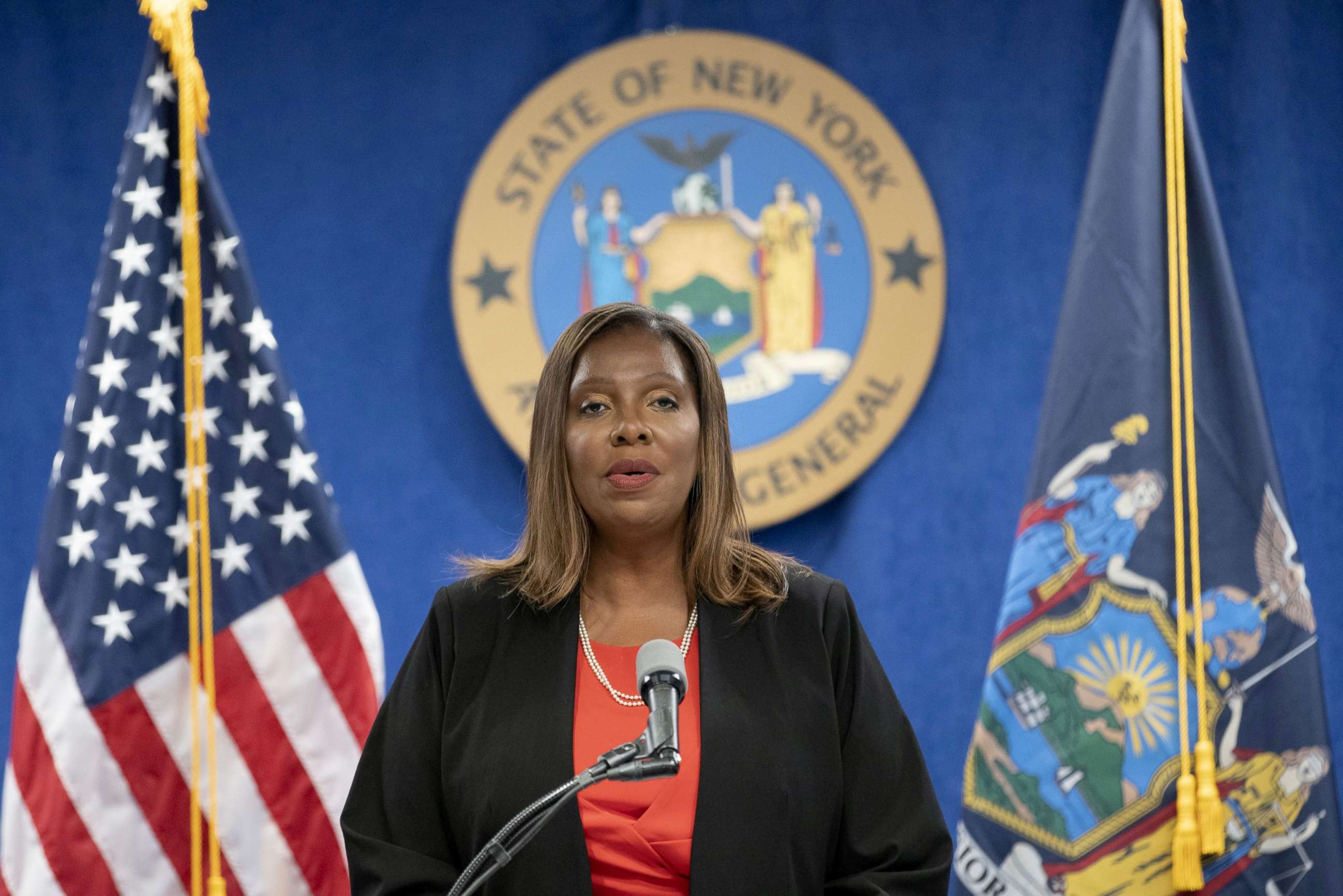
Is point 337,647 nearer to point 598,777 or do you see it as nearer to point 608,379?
point 608,379

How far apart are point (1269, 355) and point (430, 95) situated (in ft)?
6.13

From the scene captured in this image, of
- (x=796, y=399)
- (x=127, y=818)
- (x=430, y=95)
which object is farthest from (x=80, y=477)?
(x=796, y=399)

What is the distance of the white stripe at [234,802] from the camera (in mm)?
2389

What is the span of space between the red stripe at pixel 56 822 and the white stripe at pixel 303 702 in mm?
348

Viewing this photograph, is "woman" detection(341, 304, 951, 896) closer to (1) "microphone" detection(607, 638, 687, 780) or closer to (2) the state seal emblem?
(1) "microphone" detection(607, 638, 687, 780)

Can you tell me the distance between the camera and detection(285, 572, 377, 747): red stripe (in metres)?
2.46

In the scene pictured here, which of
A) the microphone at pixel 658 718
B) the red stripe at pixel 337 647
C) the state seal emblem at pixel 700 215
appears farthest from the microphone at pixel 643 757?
the state seal emblem at pixel 700 215

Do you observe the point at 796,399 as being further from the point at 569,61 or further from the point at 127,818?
the point at 127,818

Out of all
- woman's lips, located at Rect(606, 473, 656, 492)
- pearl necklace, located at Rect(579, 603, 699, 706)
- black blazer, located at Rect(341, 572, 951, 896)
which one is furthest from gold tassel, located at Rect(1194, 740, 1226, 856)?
woman's lips, located at Rect(606, 473, 656, 492)

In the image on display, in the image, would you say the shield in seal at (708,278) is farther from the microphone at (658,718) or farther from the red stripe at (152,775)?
the microphone at (658,718)

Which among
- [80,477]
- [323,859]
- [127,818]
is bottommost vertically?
[323,859]

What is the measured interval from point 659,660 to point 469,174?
78.0 inches

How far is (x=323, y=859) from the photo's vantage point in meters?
2.43

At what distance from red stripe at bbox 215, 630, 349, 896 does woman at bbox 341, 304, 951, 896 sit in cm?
73
